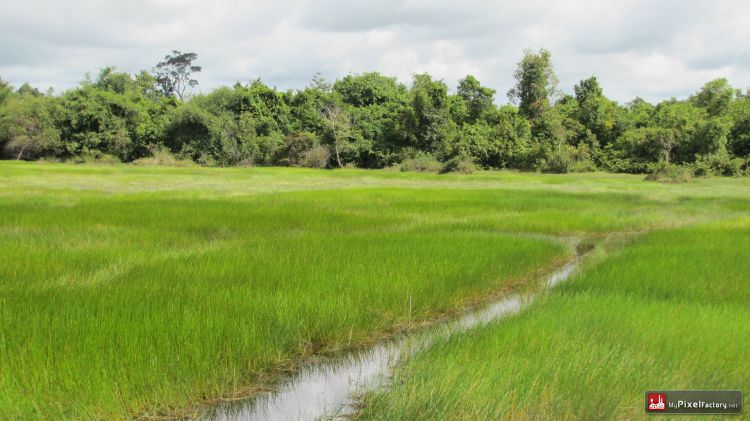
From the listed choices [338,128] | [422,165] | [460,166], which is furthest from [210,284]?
[338,128]

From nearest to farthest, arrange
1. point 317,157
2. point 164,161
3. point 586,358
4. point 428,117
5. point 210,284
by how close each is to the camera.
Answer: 1. point 586,358
2. point 210,284
3. point 428,117
4. point 164,161
5. point 317,157

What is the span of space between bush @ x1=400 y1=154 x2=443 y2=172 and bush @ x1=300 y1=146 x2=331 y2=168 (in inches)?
234

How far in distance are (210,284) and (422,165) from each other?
30.0 meters

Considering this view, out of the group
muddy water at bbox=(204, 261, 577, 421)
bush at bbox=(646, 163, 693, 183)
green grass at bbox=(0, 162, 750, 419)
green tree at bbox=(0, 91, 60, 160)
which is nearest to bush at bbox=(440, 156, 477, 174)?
bush at bbox=(646, 163, 693, 183)

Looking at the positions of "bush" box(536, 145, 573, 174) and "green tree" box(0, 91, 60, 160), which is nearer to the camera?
"bush" box(536, 145, 573, 174)

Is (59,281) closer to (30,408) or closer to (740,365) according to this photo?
(30,408)

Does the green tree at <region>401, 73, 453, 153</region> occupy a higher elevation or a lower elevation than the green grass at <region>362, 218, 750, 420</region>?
higher

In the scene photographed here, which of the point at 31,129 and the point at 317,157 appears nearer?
the point at 317,157

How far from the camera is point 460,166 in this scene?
32.0m

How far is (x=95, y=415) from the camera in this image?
8.84ft

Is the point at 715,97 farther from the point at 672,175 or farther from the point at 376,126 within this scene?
the point at 376,126

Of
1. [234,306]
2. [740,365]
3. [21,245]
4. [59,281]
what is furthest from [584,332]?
[21,245]

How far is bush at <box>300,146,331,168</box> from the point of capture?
37.1 metres

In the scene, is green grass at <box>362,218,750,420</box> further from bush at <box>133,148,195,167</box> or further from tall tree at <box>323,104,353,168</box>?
bush at <box>133,148,195,167</box>
